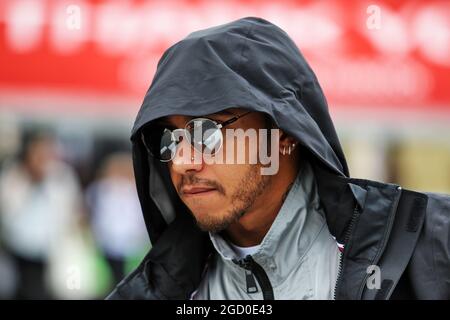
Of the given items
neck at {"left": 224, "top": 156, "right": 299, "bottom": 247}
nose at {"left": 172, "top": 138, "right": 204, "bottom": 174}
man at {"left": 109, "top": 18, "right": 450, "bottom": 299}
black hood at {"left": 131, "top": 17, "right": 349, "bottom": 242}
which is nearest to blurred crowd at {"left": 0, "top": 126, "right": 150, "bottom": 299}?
man at {"left": 109, "top": 18, "right": 450, "bottom": 299}

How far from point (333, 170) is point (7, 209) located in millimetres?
5189

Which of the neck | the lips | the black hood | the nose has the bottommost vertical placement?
the neck

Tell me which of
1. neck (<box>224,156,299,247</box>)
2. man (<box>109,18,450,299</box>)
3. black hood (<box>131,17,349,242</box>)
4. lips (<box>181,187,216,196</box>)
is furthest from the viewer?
neck (<box>224,156,299,247</box>)

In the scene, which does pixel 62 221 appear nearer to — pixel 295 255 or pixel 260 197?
pixel 260 197

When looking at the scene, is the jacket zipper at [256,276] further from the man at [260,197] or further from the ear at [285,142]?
the ear at [285,142]

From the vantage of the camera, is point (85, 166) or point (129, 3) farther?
point (85, 166)

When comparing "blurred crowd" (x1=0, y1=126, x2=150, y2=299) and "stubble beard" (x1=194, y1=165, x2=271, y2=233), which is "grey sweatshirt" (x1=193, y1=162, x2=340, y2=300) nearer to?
"stubble beard" (x1=194, y1=165, x2=271, y2=233)

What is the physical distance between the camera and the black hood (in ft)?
8.87

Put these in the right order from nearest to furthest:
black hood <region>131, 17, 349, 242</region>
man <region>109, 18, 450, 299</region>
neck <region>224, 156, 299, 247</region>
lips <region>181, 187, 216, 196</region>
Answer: man <region>109, 18, 450, 299</region>
black hood <region>131, 17, 349, 242</region>
lips <region>181, 187, 216, 196</region>
neck <region>224, 156, 299, 247</region>

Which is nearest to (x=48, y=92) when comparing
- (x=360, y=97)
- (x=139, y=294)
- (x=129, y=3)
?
(x=129, y=3)

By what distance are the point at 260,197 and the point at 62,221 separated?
484cm

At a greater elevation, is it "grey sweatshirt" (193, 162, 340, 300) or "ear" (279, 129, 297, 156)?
"ear" (279, 129, 297, 156)
